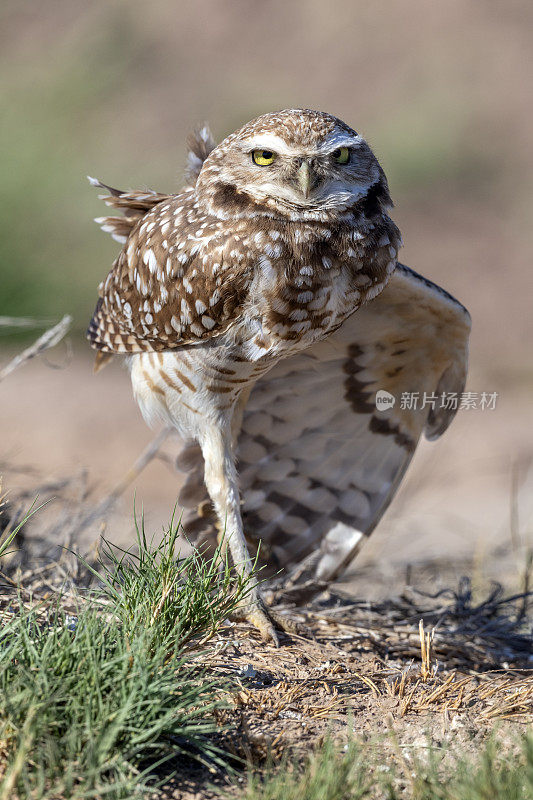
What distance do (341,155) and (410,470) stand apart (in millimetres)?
5443

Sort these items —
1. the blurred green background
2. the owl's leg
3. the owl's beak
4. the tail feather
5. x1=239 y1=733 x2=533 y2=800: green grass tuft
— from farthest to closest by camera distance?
the blurred green background < the tail feather < the owl's leg < the owl's beak < x1=239 y1=733 x2=533 y2=800: green grass tuft

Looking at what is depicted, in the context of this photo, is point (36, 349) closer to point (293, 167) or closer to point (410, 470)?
point (293, 167)

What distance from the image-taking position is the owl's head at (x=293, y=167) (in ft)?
9.10

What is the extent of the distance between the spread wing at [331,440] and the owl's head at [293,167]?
3.04 ft

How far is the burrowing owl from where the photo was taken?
9.30 ft

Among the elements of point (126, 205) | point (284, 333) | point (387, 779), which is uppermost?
point (126, 205)

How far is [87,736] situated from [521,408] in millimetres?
8084

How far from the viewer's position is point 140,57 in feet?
55.6

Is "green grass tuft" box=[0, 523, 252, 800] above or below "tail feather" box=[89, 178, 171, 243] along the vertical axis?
below

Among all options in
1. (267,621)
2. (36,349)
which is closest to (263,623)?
(267,621)

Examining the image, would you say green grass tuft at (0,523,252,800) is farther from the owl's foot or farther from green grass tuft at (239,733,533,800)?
the owl's foot

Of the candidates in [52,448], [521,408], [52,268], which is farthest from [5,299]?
[521,408]

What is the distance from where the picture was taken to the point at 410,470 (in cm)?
798

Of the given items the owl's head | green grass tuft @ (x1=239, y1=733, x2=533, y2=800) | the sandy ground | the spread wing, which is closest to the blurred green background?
the sandy ground
